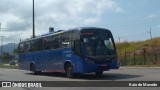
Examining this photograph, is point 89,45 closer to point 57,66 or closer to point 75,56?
point 75,56

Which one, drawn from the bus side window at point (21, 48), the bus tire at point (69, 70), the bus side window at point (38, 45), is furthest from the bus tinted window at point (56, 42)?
the bus side window at point (21, 48)

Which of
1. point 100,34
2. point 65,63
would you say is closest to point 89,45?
point 100,34

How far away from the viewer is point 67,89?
1744 centimetres

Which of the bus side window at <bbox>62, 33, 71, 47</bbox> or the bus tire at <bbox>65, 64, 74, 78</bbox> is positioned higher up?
the bus side window at <bbox>62, 33, 71, 47</bbox>

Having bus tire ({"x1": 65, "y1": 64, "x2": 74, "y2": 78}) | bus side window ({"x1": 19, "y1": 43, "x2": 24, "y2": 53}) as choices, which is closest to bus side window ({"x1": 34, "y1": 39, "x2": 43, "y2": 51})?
bus side window ({"x1": 19, "y1": 43, "x2": 24, "y2": 53})

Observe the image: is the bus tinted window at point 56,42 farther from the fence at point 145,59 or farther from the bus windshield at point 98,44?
the fence at point 145,59

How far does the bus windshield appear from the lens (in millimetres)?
22609

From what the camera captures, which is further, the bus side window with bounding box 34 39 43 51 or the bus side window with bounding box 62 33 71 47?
the bus side window with bounding box 34 39 43 51

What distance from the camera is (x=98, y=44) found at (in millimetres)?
22812

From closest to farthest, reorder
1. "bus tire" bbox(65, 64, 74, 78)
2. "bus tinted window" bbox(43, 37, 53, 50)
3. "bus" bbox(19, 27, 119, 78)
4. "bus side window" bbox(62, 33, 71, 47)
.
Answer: "bus" bbox(19, 27, 119, 78) < "bus tire" bbox(65, 64, 74, 78) < "bus side window" bbox(62, 33, 71, 47) < "bus tinted window" bbox(43, 37, 53, 50)

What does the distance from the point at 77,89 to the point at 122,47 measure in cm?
4844

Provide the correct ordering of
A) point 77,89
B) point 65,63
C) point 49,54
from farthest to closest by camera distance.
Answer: point 49,54 → point 65,63 → point 77,89

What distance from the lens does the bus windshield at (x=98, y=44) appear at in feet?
74.2

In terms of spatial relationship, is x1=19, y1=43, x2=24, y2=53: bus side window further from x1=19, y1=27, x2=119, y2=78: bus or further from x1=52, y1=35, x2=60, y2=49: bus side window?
x1=52, y1=35, x2=60, y2=49: bus side window
